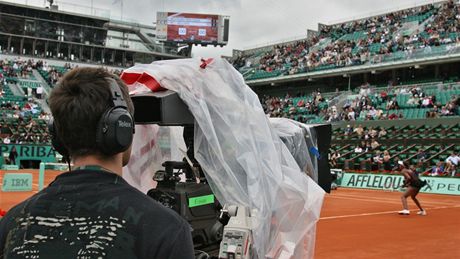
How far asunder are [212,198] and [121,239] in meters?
2.05

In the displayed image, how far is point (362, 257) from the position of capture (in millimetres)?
8031

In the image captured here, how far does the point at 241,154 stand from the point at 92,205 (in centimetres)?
202

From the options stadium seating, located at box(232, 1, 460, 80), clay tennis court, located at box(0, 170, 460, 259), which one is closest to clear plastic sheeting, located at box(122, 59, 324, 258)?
clay tennis court, located at box(0, 170, 460, 259)

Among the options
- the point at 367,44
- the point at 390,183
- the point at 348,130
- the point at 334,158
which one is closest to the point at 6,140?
the point at 334,158

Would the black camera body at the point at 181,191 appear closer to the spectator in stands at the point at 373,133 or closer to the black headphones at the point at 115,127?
the black headphones at the point at 115,127

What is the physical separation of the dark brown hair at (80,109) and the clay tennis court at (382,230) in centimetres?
670

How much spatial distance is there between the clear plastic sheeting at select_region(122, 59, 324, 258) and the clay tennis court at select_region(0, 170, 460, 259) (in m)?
4.42

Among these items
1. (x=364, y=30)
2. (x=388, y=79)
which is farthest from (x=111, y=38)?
(x=388, y=79)

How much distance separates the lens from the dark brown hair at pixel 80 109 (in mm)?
1667

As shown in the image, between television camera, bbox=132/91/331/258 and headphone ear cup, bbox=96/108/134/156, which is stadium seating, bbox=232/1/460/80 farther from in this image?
headphone ear cup, bbox=96/108/134/156

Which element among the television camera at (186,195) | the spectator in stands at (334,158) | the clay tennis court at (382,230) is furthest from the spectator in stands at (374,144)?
the television camera at (186,195)

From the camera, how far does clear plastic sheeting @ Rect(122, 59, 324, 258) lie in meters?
3.50

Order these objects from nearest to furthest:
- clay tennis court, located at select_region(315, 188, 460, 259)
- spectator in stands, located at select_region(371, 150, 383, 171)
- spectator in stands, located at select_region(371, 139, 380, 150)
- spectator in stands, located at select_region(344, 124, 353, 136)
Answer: clay tennis court, located at select_region(315, 188, 460, 259)
spectator in stands, located at select_region(371, 150, 383, 171)
spectator in stands, located at select_region(371, 139, 380, 150)
spectator in stands, located at select_region(344, 124, 353, 136)

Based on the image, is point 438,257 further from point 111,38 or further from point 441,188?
point 111,38
